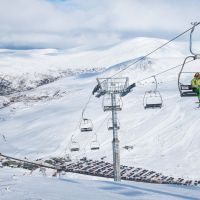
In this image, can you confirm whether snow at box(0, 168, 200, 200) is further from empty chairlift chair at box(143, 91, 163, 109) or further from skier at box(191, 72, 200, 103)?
empty chairlift chair at box(143, 91, 163, 109)

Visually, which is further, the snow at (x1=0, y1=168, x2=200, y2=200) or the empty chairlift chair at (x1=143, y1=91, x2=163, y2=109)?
the empty chairlift chair at (x1=143, y1=91, x2=163, y2=109)

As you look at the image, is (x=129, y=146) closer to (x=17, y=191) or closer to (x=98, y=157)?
(x=98, y=157)

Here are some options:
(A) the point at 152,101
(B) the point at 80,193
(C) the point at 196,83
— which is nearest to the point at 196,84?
(C) the point at 196,83

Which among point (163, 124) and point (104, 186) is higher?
point (104, 186)

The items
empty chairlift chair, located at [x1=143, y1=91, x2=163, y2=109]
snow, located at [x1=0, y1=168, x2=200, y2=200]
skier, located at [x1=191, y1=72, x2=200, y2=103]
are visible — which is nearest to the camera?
snow, located at [x1=0, y1=168, x2=200, y2=200]

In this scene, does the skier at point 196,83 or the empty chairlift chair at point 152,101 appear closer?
the skier at point 196,83

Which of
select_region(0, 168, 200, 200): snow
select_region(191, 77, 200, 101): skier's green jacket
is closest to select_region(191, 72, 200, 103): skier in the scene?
select_region(191, 77, 200, 101): skier's green jacket

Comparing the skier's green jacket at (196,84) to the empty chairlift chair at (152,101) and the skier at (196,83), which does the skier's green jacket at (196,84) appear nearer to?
the skier at (196,83)

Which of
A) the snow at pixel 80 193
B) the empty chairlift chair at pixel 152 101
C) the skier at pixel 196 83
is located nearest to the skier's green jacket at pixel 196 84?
the skier at pixel 196 83

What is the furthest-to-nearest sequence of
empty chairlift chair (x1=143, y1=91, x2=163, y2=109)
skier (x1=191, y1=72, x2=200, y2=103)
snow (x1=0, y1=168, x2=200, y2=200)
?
1. empty chairlift chair (x1=143, y1=91, x2=163, y2=109)
2. skier (x1=191, y1=72, x2=200, y2=103)
3. snow (x1=0, y1=168, x2=200, y2=200)

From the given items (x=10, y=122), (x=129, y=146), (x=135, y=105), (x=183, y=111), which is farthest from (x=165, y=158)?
(x=10, y=122)

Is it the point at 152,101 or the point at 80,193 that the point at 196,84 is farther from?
the point at 152,101
